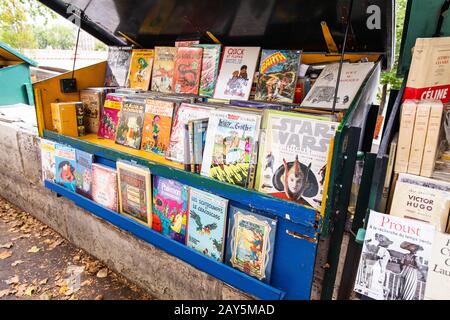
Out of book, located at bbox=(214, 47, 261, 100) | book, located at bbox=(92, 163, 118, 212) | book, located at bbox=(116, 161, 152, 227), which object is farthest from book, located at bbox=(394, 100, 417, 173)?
book, located at bbox=(92, 163, 118, 212)

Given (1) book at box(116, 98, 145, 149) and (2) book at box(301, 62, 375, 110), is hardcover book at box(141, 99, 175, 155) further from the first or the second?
(2) book at box(301, 62, 375, 110)

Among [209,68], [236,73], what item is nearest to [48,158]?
[209,68]

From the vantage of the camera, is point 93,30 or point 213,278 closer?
point 213,278

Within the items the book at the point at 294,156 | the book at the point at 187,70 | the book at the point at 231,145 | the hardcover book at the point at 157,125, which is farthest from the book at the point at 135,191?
the book at the point at 294,156

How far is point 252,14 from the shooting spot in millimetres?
1806

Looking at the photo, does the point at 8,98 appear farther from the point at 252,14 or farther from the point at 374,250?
the point at 374,250

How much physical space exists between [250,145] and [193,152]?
358 millimetres

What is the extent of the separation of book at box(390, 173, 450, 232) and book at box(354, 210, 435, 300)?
0.13 ft

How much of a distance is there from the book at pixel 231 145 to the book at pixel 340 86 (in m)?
0.40

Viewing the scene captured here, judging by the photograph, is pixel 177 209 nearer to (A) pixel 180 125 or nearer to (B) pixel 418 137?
(A) pixel 180 125

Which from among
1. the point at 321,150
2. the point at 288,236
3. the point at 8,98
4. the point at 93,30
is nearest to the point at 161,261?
the point at 288,236

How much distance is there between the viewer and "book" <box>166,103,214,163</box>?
1820 mm

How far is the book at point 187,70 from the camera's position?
218cm

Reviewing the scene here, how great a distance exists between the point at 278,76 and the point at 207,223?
1024 millimetres
